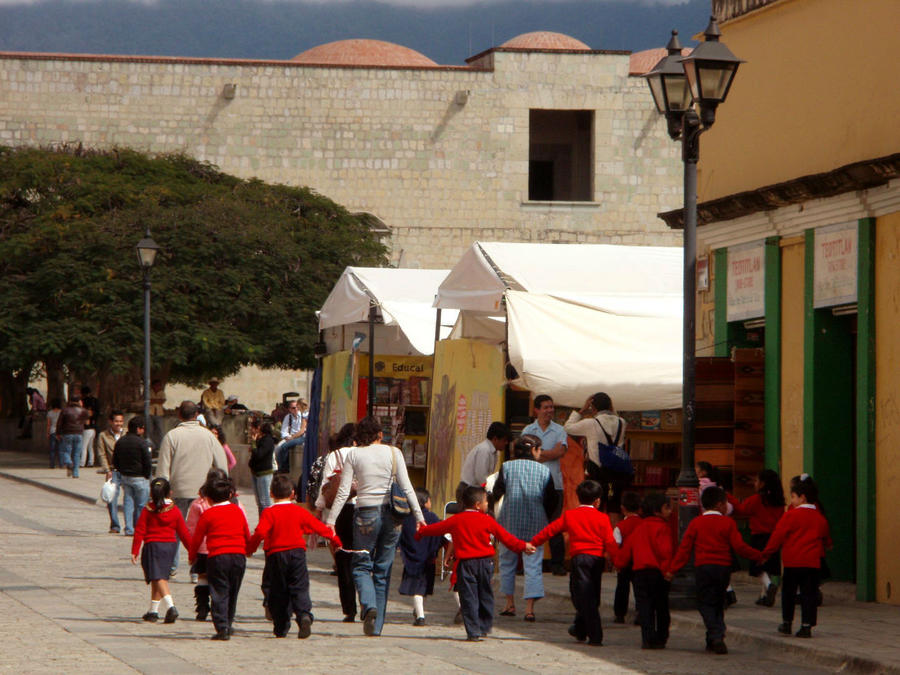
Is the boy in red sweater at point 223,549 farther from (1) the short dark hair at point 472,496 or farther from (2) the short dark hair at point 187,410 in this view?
(2) the short dark hair at point 187,410

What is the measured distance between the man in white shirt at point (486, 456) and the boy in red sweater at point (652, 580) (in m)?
3.17

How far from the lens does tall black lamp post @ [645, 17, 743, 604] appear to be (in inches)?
467

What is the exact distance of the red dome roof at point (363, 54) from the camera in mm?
57428

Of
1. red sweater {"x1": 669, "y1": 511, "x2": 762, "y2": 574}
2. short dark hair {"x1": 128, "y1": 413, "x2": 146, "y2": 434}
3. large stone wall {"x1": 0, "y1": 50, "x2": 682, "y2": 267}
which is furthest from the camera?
large stone wall {"x1": 0, "y1": 50, "x2": 682, "y2": 267}

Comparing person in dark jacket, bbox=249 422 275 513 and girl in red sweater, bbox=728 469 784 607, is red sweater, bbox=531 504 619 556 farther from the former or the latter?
person in dark jacket, bbox=249 422 275 513

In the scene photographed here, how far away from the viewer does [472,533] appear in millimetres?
11219

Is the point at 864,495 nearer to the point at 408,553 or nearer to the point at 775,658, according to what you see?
the point at 775,658

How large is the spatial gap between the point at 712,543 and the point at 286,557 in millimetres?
2932

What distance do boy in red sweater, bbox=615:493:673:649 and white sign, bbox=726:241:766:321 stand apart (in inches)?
185

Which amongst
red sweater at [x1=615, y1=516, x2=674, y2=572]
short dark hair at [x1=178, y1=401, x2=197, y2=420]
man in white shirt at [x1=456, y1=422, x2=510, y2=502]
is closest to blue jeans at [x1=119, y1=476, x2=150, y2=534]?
short dark hair at [x1=178, y1=401, x2=197, y2=420]

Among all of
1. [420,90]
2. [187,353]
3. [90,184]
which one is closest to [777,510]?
[187,353]

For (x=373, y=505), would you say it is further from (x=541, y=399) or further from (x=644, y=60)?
(x=644, y=60)

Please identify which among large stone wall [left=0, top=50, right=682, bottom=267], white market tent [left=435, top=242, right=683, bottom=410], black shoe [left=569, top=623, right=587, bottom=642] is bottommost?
black shoe [left=569, top=623, right=587, bottom=642]

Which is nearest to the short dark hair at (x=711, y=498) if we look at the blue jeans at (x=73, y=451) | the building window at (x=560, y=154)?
the blue jeans at (x=73, y=451)
